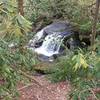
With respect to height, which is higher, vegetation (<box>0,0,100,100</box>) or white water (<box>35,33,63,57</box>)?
vegetation (<box>0,0,100,100</box>)

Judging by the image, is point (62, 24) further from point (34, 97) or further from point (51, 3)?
point (34, 97)

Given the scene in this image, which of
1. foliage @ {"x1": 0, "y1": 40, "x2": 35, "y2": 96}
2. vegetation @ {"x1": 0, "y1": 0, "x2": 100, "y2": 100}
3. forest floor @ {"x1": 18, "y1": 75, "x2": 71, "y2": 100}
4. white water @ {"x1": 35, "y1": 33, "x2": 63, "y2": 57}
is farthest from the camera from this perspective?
white water @ {"x1": 35, "y1": 33, "x2": 63, "y2": 57}

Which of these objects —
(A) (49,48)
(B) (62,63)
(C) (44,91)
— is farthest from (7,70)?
(A) (49,48)

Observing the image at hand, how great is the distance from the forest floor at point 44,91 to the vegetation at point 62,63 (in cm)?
124

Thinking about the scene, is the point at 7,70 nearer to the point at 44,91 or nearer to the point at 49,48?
the point at 44,91

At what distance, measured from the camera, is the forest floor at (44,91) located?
8088 millimetres

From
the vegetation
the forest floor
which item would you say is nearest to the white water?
the vegetation

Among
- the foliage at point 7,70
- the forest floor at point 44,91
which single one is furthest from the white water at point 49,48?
the foliage at point 7,70

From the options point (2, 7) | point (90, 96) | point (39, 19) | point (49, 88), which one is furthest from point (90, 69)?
point (39, 19)

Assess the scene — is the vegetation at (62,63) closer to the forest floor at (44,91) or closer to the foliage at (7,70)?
the foliage at (7,70)

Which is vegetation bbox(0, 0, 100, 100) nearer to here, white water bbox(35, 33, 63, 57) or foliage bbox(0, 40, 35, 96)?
foliage bbox(0, 40, 35, 96)

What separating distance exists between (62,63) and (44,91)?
177 centimetres

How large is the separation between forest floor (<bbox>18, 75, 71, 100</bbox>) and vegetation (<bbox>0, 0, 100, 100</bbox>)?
4.07 feet

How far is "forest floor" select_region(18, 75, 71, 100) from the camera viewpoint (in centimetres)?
809
